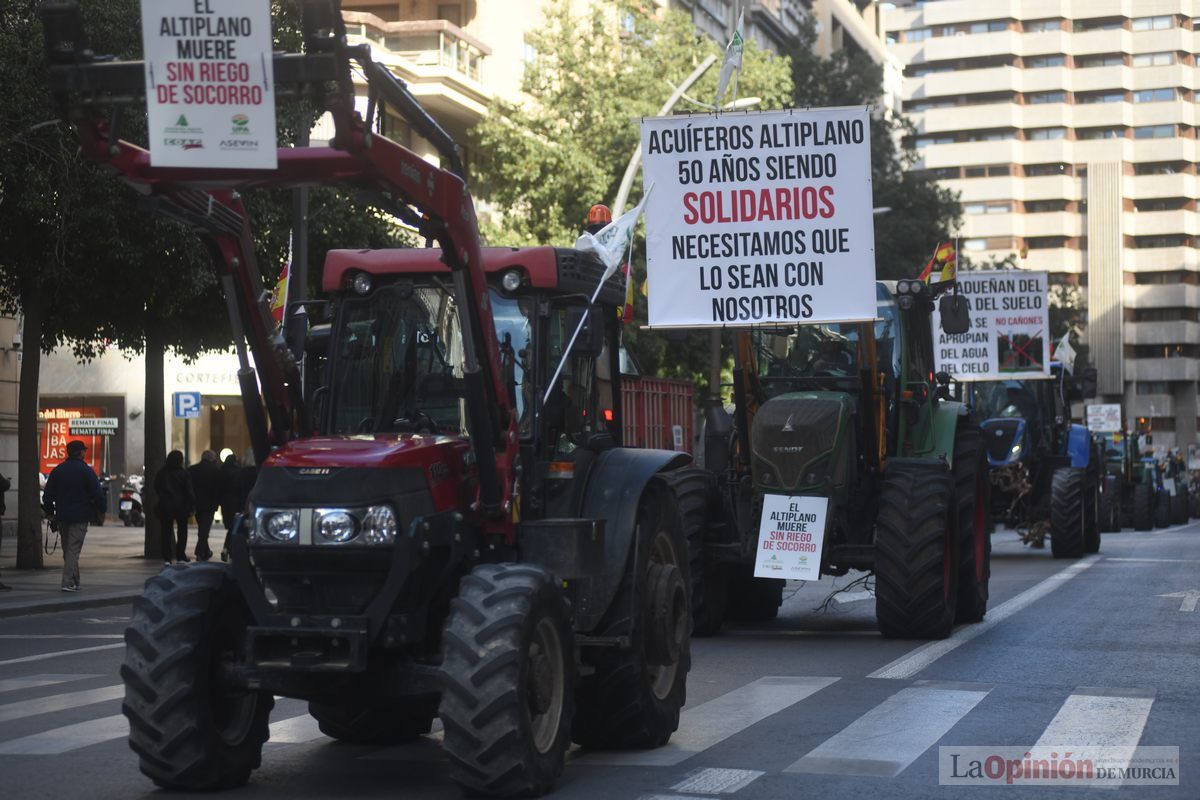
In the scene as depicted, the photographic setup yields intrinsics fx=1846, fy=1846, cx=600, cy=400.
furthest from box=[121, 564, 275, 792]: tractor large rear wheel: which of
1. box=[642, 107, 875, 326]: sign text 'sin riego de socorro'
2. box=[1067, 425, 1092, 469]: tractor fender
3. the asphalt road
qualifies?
box=[1067, 425, 1092, 469]: tractor fender

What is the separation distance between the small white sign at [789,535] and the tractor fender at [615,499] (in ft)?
16.5

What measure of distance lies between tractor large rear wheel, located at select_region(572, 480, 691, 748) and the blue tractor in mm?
18009

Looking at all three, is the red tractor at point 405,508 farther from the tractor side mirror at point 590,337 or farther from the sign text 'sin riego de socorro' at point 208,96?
the sign text 'sin riego de socorro' at point 208,96

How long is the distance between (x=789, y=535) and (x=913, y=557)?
97 cm

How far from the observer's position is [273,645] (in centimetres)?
751

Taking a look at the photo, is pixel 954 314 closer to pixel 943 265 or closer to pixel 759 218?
pixel 943 265

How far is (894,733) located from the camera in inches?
368

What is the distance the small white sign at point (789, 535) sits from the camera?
556 inches

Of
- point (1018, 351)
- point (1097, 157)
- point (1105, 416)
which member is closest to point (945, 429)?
point (1018, 351)

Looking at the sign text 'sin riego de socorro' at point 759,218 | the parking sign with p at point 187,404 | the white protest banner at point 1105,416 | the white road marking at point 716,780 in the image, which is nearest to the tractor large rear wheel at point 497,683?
the white road marking at point 716,780

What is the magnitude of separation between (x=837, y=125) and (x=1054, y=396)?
48.2 feet

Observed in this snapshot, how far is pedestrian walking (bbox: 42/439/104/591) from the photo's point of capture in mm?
21031

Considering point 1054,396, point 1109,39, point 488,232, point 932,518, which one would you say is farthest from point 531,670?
point 1109,39

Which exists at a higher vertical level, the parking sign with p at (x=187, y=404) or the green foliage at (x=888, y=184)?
the green foliage at (x=888, y=184)
